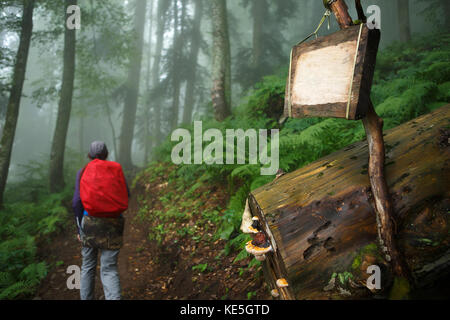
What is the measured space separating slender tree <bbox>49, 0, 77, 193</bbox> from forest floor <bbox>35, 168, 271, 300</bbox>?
3.33 m

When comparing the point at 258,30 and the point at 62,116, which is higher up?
the point at 258,30

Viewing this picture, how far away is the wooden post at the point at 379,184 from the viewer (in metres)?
1.82

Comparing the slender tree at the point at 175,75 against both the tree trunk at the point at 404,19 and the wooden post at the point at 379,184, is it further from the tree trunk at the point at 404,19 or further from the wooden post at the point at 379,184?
the wooden post at the point at 379,184

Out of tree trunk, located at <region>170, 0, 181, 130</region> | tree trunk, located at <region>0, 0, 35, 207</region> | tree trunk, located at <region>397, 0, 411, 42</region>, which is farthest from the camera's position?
tree trunk, located at <region>170, 0, 181, 130</region>

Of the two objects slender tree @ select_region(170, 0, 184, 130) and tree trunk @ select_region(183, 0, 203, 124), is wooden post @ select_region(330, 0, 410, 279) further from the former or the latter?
tree trunk @ select_region(183, 0, 203, 124)

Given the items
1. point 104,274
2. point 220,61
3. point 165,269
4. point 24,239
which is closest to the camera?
point 104,274

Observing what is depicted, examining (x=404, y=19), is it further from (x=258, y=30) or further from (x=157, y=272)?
(x=157, y=272)

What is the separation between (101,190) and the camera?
339cm

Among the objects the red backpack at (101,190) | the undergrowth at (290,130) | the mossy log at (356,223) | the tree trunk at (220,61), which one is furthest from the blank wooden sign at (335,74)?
the tree trunk at (220,61)

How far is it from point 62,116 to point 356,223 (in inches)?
417

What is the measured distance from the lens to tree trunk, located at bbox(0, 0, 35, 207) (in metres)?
7.31

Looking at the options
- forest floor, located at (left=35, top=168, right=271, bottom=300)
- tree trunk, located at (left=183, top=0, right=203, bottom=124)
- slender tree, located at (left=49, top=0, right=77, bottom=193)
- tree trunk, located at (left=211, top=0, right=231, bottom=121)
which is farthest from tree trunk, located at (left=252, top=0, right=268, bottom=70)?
forest floor, located at (left=35, top=168, right=271, bottom=300)

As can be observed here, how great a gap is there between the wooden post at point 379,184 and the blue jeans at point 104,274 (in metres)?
3.35

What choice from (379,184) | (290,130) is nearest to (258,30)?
(290,130)
